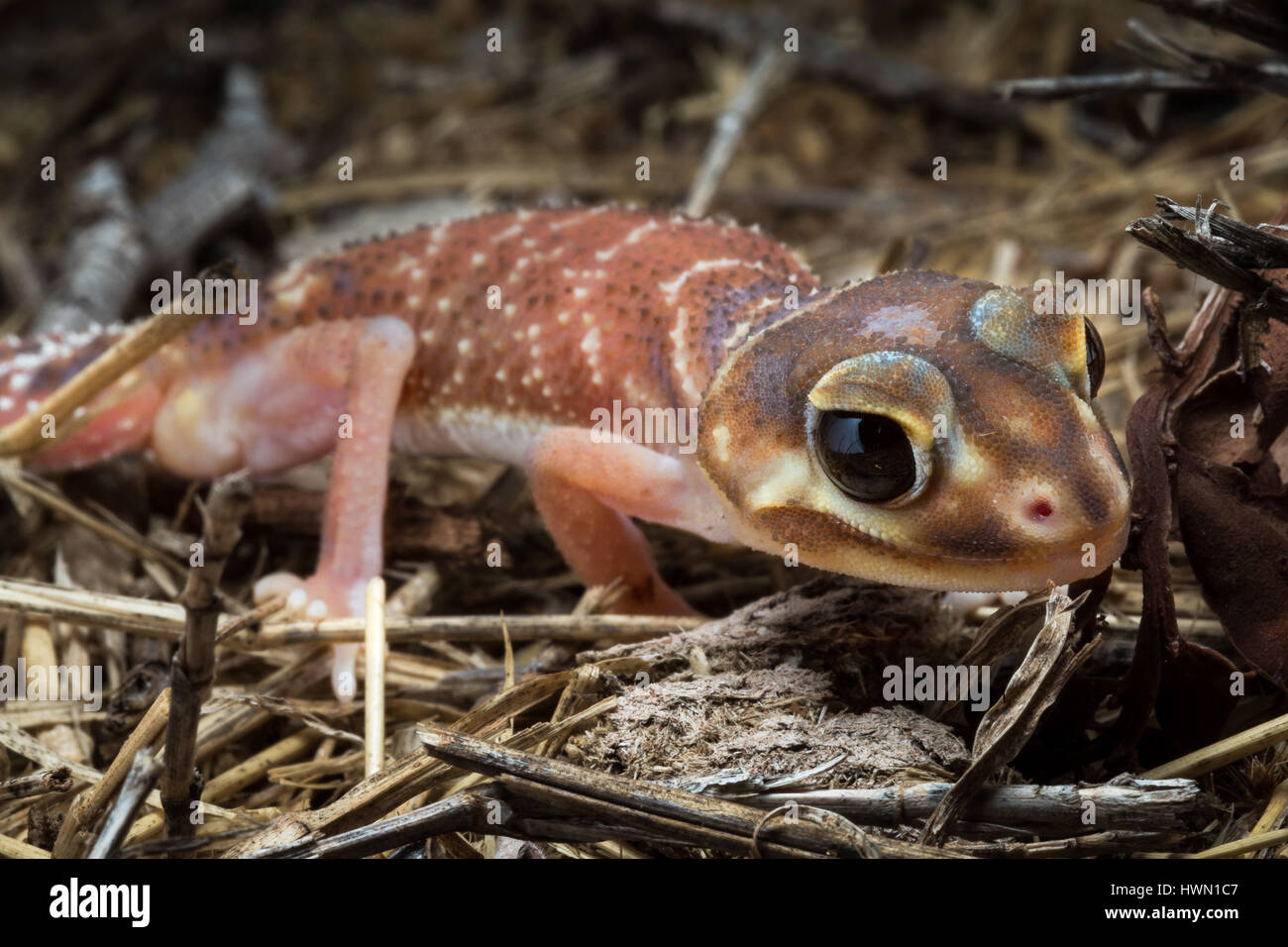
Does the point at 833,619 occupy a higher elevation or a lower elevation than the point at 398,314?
lower

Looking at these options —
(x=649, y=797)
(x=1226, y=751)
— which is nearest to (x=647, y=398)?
(x=649, y=797)

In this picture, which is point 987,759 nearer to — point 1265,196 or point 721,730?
point 721,730

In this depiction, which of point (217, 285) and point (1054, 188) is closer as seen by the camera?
point (217, 285)

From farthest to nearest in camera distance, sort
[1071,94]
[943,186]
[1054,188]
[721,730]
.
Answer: [943,186]
[1054,188]
[1071,94]
[721,730]

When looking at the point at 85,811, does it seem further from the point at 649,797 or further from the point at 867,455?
the point at 867,455

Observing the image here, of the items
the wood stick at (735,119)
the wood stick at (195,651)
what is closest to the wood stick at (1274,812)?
the wood stick at (195,651)
